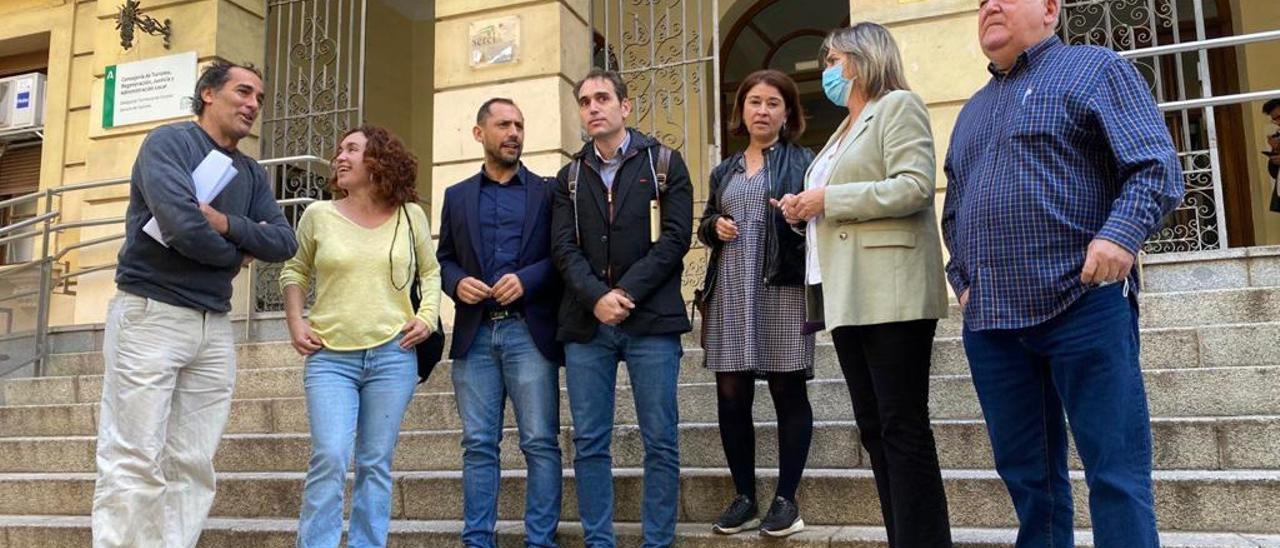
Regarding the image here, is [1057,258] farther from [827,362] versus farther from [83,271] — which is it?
[83,271]

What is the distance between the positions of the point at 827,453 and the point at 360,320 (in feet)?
6.81

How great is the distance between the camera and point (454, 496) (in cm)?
446

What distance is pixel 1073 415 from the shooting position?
2504mm

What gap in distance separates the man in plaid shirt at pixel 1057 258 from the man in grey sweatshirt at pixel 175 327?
2492mm

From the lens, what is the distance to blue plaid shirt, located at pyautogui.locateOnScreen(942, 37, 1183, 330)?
2.42 m

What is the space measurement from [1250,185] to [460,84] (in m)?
7.16

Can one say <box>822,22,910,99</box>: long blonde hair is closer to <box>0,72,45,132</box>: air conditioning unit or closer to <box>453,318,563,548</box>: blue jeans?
<box>453,318,563,548</box>: blue jeans

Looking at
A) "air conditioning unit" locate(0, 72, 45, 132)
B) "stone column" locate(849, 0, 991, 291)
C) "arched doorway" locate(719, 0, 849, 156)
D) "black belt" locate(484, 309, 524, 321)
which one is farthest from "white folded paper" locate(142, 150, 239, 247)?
"air conditioning unit" locate(0, 72, 45, 132)

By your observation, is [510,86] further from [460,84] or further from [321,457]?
[321,457]

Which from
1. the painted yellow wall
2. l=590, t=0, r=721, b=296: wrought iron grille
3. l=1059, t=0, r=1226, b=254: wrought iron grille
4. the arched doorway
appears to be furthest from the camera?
the arched doorway

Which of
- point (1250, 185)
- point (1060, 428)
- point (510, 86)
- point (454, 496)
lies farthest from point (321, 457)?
point (1250, 185)

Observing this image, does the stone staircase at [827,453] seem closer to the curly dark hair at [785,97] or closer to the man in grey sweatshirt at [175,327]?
the man in grey sweatshirt at [175,327]

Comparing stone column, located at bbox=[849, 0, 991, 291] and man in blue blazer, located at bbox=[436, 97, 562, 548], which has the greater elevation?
stone column, located at bbox=[849, 0, 991, 291]

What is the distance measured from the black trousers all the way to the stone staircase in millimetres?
676
